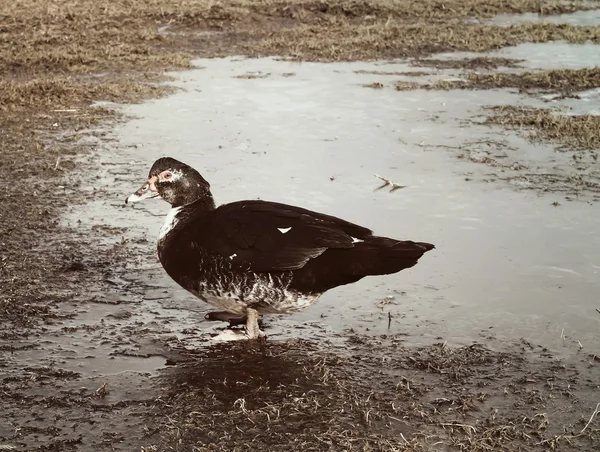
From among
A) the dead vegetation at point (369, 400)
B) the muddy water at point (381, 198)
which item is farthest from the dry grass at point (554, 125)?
the dead vegetation at point (369, 400)

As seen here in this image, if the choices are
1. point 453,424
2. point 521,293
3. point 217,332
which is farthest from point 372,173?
point 453,424

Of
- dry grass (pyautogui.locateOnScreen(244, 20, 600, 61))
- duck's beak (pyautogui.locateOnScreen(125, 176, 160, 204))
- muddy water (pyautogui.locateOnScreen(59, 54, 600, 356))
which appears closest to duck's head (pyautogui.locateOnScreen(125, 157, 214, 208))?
duck's beak (pyautogui.locateOnScreen(125, 176, 160, 204))

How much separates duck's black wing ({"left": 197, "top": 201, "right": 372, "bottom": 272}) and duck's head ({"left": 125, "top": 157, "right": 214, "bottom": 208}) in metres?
0.35

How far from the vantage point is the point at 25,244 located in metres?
6.27

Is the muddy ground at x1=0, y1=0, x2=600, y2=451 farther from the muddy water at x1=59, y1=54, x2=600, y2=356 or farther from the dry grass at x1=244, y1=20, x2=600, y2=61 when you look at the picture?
the dry grass at x1=244, y1=20, x2=600, y2=61

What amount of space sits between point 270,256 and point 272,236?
5.0 inches

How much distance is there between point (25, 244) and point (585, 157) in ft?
17.9

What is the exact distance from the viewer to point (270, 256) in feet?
15.3

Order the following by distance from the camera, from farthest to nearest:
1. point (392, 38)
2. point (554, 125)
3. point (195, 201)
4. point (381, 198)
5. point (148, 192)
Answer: point (392, 38), point (554, 125), point (381, 198), point (148, 192), point (195, 201)

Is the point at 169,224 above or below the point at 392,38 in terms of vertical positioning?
below

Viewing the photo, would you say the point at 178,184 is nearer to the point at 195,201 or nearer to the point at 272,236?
the point at 195,201

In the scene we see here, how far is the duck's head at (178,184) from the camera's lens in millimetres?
5211

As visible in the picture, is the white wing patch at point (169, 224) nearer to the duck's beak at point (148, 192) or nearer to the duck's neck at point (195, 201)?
the duck's neck at point (195, 201)

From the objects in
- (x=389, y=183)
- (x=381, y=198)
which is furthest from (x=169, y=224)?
(x=389, y=183)
